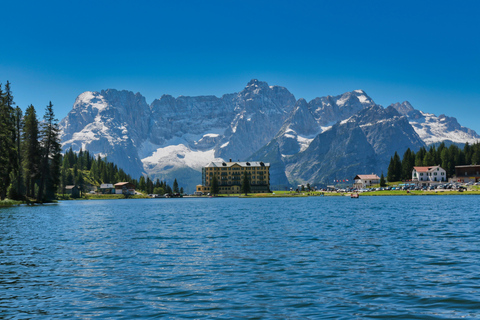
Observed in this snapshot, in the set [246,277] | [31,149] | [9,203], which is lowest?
[246,277]

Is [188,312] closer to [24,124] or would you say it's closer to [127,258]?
[127,258]

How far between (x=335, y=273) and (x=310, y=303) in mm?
7269

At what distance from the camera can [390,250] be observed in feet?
119

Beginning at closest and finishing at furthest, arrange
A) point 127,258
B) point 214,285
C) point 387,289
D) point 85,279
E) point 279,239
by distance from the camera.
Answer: point 387,289
point 214,285
point 85,279
point 127,258
point 279,239

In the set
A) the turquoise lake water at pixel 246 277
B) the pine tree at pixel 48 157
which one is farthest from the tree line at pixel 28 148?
the turquoise lake water at pixel 246 277

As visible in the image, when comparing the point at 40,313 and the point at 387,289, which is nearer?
the point at 40,313

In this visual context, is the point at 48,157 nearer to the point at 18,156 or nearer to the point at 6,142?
the point at 18,156

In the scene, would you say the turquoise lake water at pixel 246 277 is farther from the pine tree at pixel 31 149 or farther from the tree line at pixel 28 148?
the pine tree at pixel 31 149

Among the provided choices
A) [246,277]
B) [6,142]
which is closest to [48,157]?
[6,142]

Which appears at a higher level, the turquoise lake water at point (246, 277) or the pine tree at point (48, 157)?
the pine tree at point (48, 157)

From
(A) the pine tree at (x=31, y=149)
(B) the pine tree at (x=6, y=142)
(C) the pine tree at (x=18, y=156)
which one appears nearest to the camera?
(B) the pine tree at (x=6, y=142)

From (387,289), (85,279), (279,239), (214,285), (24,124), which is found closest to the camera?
(387,289)

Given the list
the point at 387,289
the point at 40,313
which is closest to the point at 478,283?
the point at 387,289

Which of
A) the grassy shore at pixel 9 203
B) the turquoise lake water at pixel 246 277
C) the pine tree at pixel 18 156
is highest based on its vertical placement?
the pine tree at pixel 18 156
